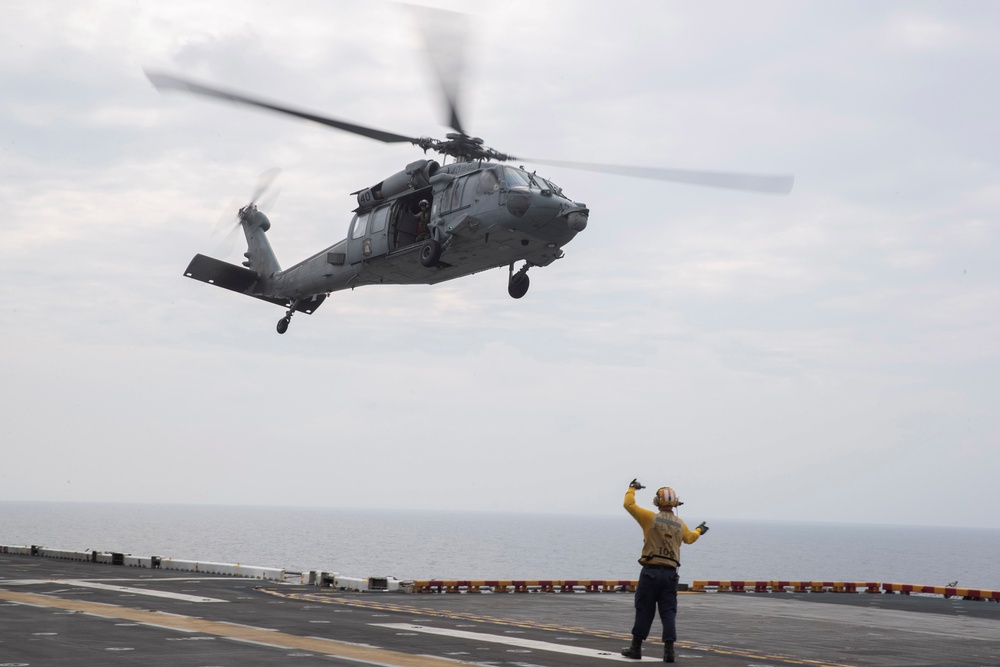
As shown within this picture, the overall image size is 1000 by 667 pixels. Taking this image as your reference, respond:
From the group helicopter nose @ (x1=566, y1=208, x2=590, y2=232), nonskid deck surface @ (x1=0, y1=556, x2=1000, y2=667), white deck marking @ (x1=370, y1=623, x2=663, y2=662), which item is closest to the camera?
nonskid deck surface @ (x1=0, y1=556, x2=1000, y2=667)

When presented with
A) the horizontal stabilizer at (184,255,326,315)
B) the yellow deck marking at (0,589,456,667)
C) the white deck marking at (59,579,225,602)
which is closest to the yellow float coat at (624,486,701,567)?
the yellow deck marking at (0,589,456,667)

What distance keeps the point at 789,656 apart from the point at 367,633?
5705 mm

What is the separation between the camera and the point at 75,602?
17375 millimetres

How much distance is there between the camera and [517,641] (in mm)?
13336

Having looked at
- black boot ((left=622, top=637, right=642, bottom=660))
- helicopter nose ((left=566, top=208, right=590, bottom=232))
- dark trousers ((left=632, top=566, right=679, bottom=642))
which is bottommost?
black boot ((left=622, top=637, right=642, bottom=660))

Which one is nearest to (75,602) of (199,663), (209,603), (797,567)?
(209,603)

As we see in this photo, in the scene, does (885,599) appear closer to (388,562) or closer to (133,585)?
(133,585)

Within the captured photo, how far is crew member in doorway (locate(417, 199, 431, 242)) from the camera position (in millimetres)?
24875

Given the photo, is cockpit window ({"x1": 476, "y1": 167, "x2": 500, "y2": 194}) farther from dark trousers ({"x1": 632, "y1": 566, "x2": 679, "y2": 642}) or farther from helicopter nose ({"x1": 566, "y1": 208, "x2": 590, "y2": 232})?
dark trousers ({"x1": 632, "y1": 566, "x2": 679, "y2": 642})

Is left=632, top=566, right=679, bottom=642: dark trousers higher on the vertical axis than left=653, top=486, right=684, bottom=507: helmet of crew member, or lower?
lower

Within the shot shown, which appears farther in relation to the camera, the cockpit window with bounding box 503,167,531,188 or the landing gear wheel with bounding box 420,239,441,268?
the landing gear wheel with bounding box 420,239,441,268

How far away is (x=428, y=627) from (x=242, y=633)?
293cm

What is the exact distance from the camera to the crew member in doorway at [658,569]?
1159 cm

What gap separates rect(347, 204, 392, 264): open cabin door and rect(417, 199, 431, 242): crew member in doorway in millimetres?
845
